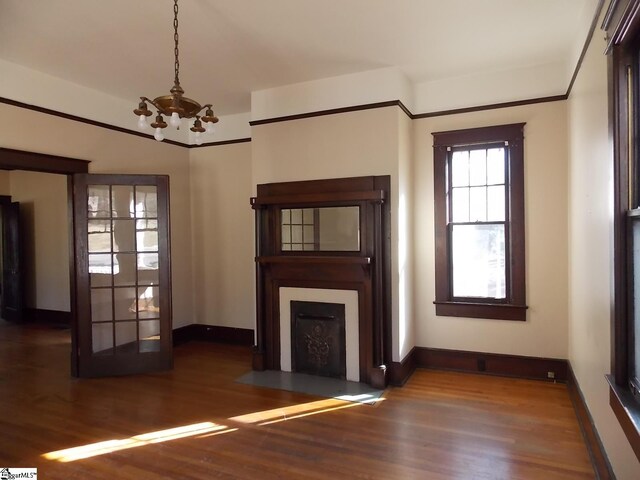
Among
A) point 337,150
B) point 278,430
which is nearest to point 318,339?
point 278,430

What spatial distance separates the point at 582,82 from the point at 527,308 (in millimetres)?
2077

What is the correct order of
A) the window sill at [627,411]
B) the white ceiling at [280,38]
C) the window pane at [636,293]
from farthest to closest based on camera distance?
the white ceiling at [280,38], the window pane at [636,293], the window sill at [627,411]

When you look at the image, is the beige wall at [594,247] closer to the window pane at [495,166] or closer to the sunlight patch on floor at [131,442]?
the window pane at [495,166]

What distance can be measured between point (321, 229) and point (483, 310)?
184 cm

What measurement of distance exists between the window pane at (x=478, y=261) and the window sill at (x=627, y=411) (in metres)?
2.17

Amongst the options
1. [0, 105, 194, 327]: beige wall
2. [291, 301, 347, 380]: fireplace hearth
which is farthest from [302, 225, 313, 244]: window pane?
[0, 105, 194, 327]: beige wall

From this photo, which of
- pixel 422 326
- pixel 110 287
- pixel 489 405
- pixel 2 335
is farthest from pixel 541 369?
pixel 2 335

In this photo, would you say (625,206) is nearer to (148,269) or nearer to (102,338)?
(148,269)

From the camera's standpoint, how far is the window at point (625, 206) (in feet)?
5.85

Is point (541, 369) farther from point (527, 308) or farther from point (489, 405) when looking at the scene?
point (489, 405)

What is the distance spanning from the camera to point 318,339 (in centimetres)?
411

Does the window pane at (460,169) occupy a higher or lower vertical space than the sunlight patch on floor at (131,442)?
higher

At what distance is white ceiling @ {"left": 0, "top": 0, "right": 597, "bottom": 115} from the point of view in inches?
113

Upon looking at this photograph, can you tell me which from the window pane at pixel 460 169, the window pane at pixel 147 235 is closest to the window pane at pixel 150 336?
the window pane at pixel 147 235
